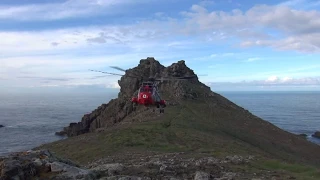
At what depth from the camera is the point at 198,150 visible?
105ft

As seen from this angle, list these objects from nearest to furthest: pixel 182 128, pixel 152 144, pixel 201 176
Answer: pixel 201 176 < pixel 152 144 < pixel 182 128

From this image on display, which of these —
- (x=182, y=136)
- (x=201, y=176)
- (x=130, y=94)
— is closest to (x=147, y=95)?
(x=182, y=136)

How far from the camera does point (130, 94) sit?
285 ft

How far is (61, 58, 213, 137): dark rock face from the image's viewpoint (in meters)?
79.8

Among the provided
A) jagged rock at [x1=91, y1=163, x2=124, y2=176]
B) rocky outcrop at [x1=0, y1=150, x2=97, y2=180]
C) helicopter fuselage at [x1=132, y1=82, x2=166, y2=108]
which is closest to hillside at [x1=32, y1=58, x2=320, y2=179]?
jagged rock at [x1=91, y1=163, x2=124, y2=176]

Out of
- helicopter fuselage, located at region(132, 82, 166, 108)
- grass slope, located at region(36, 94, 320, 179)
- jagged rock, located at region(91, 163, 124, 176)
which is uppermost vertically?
Answer: helicopter fuselage, located at region(132, 82, 166, 108)

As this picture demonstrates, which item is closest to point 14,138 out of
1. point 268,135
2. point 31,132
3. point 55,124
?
point 31,132

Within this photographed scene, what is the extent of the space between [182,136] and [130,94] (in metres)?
47.7

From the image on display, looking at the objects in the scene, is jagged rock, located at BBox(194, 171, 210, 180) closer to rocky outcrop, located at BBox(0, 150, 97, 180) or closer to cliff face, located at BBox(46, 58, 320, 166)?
rocky outcrop, located at BBox(0, 150, 97, 180)

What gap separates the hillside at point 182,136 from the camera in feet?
93.2

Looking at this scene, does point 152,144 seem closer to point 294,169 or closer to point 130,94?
point 294,169

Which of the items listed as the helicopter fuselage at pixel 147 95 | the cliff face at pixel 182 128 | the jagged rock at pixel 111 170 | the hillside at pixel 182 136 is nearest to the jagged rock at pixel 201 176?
the hillside at pixel 182 136

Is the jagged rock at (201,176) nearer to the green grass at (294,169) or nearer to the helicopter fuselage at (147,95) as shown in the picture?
the green grass at (294,169)

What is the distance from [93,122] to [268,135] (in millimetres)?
43815
